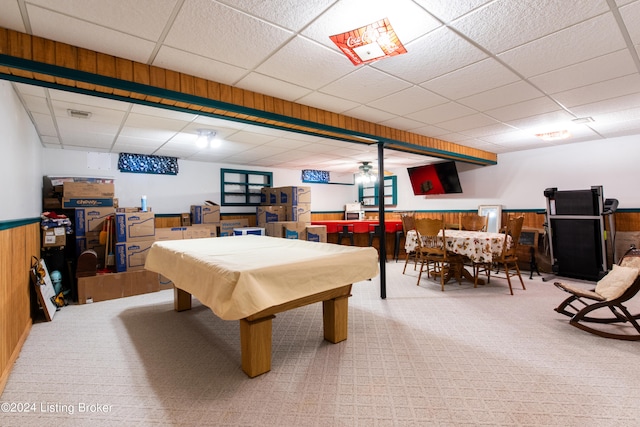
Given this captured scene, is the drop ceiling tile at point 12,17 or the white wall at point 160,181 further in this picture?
the white wall at point 160,181

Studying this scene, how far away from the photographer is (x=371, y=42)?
211 centimetres

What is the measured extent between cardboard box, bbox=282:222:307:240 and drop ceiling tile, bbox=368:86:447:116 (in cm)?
325

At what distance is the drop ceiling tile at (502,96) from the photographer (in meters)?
3.07

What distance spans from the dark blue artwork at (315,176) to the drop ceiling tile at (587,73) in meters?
5.90

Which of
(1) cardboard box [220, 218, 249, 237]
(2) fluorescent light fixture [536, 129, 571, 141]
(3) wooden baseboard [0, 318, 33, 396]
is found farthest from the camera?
(1) cardboard box [220, 218, 249, 237]

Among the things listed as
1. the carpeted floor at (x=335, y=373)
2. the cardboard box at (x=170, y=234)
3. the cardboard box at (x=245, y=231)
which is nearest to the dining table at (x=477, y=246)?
the carpeted floor at (x=335, y=373)

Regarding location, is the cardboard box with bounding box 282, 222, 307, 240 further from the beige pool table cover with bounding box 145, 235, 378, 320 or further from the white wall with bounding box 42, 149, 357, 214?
the beige pool table cover with bounding box 145, 235, 378, 320

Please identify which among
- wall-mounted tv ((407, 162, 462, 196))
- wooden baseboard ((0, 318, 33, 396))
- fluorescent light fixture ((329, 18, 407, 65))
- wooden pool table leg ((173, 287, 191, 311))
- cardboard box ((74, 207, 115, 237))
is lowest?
wooden baseboard ((0, 318, 33, 396))

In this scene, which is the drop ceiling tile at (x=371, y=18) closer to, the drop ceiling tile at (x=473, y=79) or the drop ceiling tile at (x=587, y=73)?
the drop ceiling tile at (x=473, y=79)

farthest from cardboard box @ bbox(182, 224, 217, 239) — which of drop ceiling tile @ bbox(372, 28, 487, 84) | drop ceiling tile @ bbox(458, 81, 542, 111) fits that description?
drop ceiling tile @ bbox(458, 81, 542, 111)

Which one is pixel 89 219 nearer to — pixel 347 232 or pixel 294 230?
pixel 294 230

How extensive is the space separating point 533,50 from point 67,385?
429 centimetres

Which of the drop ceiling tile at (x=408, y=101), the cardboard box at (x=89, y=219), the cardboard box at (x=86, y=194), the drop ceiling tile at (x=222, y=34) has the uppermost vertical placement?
the drop ceiling tile at (x=408, y=101)

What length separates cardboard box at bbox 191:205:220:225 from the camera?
20.0 feet
